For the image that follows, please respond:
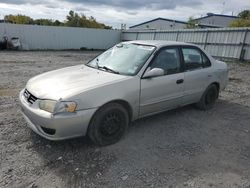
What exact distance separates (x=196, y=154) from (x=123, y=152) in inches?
41.9

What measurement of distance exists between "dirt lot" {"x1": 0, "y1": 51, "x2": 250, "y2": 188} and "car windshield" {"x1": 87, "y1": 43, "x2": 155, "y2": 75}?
3.57 ft

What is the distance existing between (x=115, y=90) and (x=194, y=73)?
202 cm

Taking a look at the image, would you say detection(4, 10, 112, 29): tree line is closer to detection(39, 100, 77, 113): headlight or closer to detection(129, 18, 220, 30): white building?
detection(129, 18, 220, 30): white building

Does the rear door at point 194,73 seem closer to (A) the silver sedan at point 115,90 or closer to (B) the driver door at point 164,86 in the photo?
(A) the silver sedan at point 115,90

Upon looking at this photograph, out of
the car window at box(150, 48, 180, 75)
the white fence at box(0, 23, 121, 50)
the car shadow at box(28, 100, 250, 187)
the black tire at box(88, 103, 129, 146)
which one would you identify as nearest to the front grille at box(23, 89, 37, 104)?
the car shadow at box(28, 100, 250, 187)

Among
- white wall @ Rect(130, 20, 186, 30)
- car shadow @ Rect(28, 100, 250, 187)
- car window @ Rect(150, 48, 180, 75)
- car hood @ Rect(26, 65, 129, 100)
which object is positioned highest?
white wall @ Rect(130, 20, 186, 30)

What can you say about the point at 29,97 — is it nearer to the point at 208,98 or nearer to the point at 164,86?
the point at 164,86

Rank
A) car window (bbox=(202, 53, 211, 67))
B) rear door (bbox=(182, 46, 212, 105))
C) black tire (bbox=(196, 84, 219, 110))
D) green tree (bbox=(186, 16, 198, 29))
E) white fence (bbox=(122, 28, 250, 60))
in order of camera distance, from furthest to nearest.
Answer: green tree (bbox=(186, 16, 198, 29)) < white fence (bbox=(122, 28, 250, 60)) < black tire (bbox=(196, 84, 219, 110)) < car window (bbox=(202, 53, 211, 67)) < rear door (bbox=(182, 46, 212, 105))

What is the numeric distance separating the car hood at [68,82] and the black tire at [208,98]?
2309mm

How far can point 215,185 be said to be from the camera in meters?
2.74

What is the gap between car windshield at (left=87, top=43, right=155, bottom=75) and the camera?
12.6ft

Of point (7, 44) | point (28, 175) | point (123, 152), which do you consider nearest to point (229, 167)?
point (123, 152)

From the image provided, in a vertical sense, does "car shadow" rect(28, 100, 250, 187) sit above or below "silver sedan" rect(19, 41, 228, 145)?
below

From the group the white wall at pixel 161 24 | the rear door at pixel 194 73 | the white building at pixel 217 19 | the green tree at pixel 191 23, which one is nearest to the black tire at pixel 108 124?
the rear door at pixel 194 73
